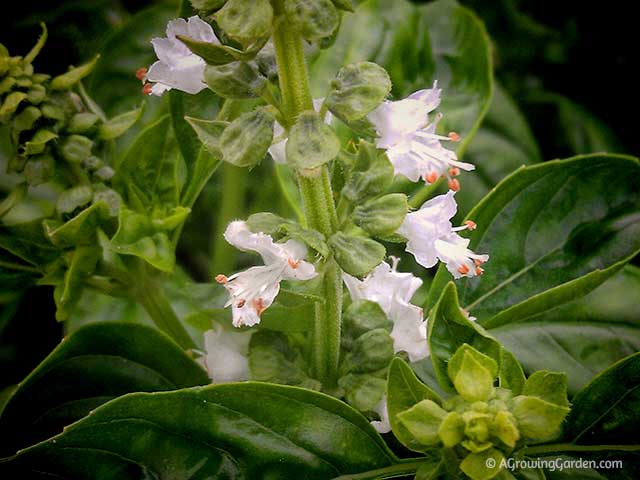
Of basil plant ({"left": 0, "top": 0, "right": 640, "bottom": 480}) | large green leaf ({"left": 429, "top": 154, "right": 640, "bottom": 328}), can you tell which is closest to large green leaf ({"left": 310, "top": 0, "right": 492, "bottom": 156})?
basil plant ({"left": 0, "top": 0, "right": 640, "bottom": 480})

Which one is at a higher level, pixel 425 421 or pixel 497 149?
pixel 425 421

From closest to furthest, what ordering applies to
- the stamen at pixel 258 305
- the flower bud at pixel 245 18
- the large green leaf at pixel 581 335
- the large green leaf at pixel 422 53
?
the flower bud at pixel 245 18, the stamen at pixel 258 305, the large green leaf at pixel 581 335, the large green leaf at pixel 422 53

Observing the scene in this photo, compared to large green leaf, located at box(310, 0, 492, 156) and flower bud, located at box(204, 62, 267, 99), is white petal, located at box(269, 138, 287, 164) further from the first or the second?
large green leaf, located at box(310, 0, 492, 156)

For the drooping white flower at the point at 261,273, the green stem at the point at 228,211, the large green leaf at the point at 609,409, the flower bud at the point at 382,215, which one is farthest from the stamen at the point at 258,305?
the green stem at the point at 228,211

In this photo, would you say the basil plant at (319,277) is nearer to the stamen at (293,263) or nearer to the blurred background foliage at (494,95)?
the stamen at (293,263)

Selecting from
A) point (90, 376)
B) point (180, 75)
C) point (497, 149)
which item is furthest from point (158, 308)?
point (497, 149)

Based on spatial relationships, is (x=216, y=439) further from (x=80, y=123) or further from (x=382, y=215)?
(x=80, y=123)
